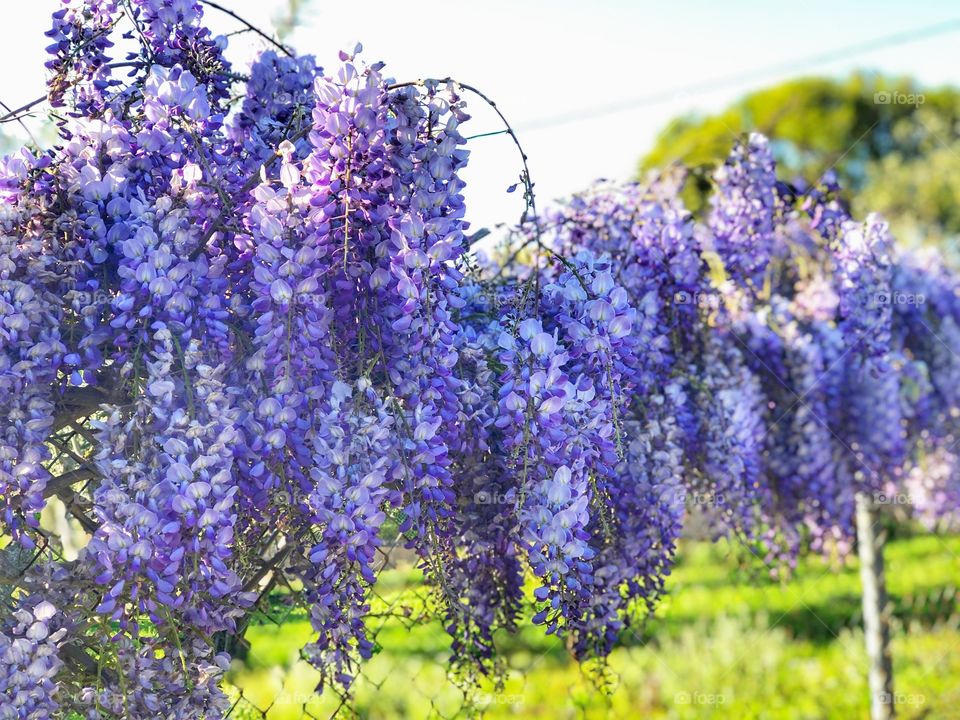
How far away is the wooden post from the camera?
135 inches

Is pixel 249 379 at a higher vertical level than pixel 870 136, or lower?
lower

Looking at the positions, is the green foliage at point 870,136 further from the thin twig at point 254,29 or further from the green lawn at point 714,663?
the thin twig at point 254,29

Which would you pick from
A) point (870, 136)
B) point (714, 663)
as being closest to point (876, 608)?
point (714, 663)

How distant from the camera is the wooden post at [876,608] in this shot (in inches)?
135

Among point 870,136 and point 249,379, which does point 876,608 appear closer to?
point 249,379

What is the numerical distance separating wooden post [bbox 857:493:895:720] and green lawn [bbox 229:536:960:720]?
0.35m

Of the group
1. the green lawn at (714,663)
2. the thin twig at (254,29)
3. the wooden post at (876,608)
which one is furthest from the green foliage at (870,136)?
the thin twig at (254,29)

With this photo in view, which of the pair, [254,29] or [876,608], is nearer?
[254,29]

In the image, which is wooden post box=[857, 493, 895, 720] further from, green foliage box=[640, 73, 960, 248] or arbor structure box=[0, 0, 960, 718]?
green foliage box=[640, 73, 960, 248]

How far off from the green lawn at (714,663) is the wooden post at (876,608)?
351mm

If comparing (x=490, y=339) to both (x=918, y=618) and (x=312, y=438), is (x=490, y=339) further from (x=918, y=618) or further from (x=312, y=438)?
(x=918, y=618)

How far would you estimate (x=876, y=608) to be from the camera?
3.48 meters

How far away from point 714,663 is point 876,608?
131 cm

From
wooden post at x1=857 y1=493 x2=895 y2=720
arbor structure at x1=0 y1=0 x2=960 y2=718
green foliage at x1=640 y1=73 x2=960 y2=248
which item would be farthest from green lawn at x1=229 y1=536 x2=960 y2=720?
green foliage at x1=640 y1=73 x2=960 y2=248
